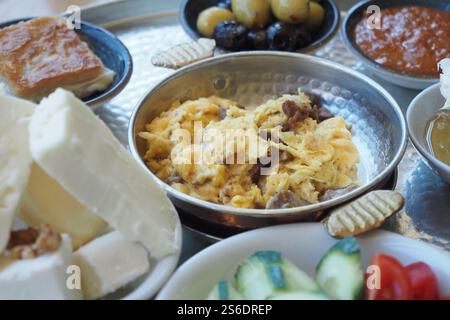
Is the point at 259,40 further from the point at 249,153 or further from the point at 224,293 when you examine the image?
the point at 224,293

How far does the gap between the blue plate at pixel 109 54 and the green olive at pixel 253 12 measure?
572mm

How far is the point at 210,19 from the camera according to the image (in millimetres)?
2385

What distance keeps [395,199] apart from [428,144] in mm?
497

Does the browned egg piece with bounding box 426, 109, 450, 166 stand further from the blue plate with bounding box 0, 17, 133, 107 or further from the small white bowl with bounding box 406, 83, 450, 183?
the blue plate with bounding box 0, 17, 133, 107

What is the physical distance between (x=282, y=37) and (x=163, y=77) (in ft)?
1.75

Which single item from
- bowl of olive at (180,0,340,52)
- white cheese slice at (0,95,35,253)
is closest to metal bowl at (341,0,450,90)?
bowl of olive at (180,0,340,52)

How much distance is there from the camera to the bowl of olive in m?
2.25

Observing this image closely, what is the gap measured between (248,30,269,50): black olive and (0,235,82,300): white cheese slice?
145cm

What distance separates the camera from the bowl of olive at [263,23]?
7.37ft

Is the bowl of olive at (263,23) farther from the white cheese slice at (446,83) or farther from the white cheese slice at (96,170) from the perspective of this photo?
the white cheese slice at (96,170)

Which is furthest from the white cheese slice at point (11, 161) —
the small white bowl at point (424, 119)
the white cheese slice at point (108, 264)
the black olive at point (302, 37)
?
the black olive at point (302, 37)

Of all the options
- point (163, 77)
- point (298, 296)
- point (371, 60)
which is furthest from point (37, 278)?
point (371, 60)

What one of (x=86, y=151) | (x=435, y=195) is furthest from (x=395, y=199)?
(x=86, y=151)
